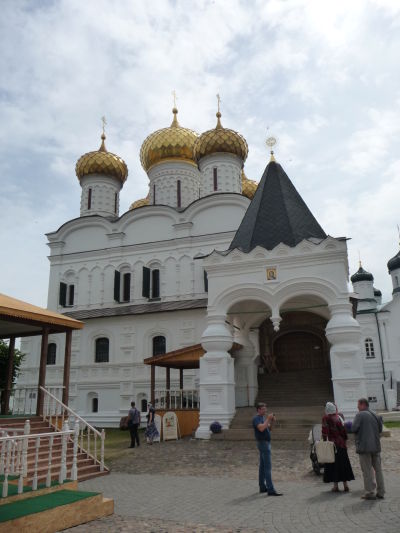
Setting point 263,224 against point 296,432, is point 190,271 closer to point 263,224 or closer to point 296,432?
point 263,224

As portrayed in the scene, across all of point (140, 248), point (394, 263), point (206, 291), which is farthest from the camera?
point (394, 263)

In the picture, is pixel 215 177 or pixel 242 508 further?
pixel 215 177

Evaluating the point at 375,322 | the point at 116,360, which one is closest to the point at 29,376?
the point at 116,360

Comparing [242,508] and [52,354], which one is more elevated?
[52,354]

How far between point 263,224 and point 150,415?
6585 mm

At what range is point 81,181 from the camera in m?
25.6

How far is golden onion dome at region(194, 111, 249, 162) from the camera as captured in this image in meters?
22.8

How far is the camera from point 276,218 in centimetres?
1430

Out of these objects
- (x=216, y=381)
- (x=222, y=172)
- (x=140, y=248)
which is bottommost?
(x=216, y=381)

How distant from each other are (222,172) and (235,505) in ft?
61.6

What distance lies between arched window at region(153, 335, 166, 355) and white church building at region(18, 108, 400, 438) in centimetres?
5

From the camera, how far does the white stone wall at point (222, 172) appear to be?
73.9 ft

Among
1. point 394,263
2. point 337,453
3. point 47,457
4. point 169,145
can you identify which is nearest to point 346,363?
point 337,453

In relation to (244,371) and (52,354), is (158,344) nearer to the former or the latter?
(52,354)
